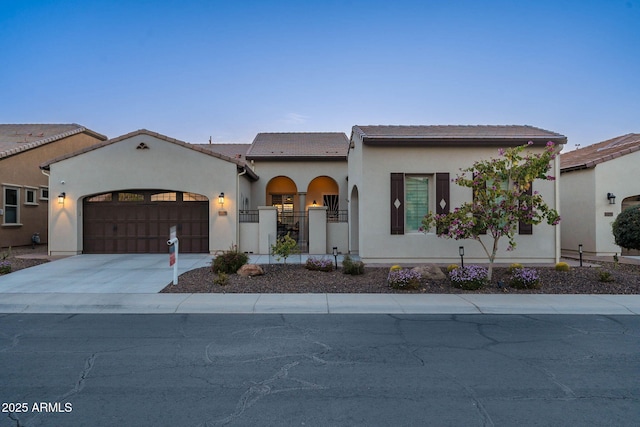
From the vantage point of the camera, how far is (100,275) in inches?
462

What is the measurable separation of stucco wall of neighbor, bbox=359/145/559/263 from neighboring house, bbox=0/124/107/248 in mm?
15014

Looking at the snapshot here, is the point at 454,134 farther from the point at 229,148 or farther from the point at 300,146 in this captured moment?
the point at 229,148

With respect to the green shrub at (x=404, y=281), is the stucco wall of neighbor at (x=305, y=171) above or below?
above

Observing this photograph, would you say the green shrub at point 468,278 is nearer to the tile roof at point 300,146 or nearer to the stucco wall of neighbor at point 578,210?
the stucco wall of neighbor at point 578,210

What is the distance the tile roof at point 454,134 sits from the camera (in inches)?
529

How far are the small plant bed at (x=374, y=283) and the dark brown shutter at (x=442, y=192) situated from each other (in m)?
2.64

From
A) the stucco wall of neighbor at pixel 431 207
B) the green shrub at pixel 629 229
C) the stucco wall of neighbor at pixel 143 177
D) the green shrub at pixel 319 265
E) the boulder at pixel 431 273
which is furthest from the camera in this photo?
the stucco wall of neighbor at pixel 143 177

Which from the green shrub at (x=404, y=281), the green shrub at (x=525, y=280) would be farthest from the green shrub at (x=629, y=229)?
the green shrub at (x=404, y=281)

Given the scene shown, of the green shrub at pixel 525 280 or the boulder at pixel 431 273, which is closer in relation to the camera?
the green shrub at pixel 525 280

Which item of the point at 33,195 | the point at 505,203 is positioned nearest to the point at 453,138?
the point at 505,203
